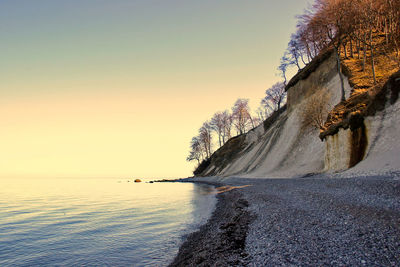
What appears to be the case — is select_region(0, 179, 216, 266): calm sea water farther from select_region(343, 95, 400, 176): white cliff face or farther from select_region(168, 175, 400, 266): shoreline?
select_region(343, 95, 400, 176): white cliff face

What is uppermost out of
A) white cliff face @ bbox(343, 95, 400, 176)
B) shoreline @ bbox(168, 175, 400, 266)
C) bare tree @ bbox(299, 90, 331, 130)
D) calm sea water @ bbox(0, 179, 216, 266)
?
bare tree @ bbox(299, 90, 331, 130)

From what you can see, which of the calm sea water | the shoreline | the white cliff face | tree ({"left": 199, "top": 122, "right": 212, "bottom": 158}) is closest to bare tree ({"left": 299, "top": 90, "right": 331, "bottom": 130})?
the white cliff face

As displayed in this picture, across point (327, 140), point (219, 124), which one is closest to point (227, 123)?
point (219, 124)

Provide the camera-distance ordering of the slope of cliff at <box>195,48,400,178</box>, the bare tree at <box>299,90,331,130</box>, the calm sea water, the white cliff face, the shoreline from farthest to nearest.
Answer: the bare tree at <box>299,90,331,130</box>
the slope of cliff at <box>195,48,400,178</box>
the white cliff face
the calm sea water
the shoreline

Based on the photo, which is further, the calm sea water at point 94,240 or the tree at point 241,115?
the tree at point 241,115

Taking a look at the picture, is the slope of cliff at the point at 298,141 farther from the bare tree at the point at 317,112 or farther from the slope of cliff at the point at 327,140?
the bare tree at the point at 317,112

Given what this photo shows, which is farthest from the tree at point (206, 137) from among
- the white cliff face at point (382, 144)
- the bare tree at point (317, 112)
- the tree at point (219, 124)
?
the white cliff face at point (382, 144)

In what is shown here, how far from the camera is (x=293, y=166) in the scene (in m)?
31.6

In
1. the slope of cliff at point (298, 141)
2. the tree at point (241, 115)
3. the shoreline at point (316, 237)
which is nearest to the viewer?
the shoreline at point (316, 237)

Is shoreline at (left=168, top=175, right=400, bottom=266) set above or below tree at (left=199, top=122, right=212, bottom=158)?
below

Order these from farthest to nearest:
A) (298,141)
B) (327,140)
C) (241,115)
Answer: (241,115) < (298,141) < (327,140)

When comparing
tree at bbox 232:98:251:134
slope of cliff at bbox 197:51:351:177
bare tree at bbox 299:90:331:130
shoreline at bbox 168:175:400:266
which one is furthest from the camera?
tree at bbox 232:98:251:134

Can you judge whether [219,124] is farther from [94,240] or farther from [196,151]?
[94,240]

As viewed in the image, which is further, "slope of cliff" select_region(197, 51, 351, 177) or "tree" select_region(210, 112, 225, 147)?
"tree" select_region(210, 112, 225, 147)
